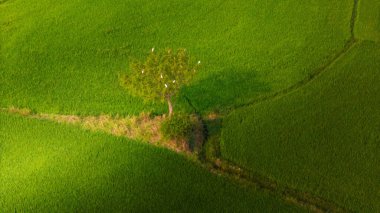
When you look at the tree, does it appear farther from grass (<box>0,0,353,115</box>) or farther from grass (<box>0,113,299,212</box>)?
grass (<box>0,113,299,212</box>)

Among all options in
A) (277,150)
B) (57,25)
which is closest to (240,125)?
(277,150)

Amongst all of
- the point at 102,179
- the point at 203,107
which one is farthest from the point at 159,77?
the point at 102,179

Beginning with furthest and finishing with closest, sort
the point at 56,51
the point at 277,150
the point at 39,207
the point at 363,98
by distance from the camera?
the point at 56,51
the point at 363,98
the point at 277,150
the point at 39,207

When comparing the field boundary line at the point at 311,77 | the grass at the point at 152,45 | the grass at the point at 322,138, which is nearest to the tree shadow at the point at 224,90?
the grass at the point at 152,45

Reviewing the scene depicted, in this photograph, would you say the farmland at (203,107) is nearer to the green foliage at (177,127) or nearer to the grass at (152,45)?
the grass at (152,45)

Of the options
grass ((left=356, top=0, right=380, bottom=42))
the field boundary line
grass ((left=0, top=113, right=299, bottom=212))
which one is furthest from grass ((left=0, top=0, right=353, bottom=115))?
grass ((left=0, top=113, right=299, bottom=212))

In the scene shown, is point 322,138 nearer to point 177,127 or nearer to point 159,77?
point 177,127

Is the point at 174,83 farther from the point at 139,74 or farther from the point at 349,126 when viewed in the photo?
the point at 349,126
